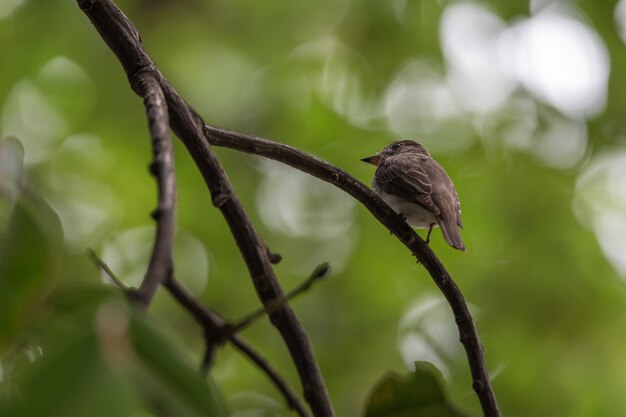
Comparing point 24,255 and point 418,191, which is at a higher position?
point 24,255

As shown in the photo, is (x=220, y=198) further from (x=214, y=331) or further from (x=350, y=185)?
(x=350, y=185)

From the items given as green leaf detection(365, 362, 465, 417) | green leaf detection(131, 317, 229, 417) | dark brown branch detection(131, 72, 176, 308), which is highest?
dark brown branch detection(131, 72, 176, 308)

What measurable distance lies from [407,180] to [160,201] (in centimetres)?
270

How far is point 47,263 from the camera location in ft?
3.34

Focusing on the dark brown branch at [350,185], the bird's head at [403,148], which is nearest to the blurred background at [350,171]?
the bird's head at [403,148]

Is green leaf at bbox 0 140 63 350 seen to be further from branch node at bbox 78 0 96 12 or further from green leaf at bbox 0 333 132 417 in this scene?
branch node at bbox 78 0 96 12

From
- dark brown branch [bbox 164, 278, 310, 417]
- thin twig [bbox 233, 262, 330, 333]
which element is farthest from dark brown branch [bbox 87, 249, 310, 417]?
thin twig [bbox 233, 262, 330, 333]

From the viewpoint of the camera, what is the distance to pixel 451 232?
3305 mm

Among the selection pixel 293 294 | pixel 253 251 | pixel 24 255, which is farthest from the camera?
pixel 253 251

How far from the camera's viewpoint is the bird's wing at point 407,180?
353 centimetres

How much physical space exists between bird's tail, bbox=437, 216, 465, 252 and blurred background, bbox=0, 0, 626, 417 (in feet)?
3.44

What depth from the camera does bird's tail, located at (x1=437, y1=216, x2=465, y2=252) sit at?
3.12m

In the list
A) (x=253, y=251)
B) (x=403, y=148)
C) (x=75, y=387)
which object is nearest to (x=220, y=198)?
(x=253, y=251)

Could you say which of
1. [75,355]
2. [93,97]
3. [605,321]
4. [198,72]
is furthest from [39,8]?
[75,355]
